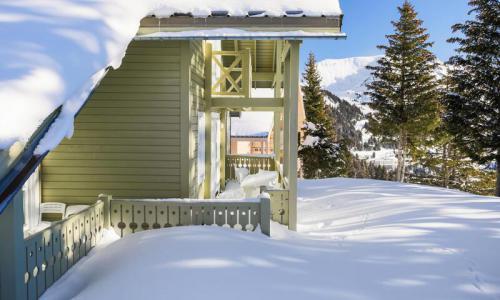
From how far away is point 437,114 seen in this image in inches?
925

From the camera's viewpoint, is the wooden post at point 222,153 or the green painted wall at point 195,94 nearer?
the green painted wall at point 195,94

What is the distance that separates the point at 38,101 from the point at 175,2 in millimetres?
4318

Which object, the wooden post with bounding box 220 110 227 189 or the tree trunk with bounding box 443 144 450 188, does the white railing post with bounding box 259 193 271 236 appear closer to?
the wooden post with bounding box 220 110 227 189

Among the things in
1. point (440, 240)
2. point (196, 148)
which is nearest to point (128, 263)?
point (196, 148)

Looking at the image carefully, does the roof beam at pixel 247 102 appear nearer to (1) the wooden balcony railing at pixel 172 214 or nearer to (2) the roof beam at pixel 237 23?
(2) the roof beam at pixel 237 23

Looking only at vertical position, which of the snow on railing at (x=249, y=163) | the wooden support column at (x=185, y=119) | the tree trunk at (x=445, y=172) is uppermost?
the wooden support column at (x=185, y=119)

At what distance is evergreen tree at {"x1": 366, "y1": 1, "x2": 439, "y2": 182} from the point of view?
928 inches

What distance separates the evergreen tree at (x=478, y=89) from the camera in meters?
17.8

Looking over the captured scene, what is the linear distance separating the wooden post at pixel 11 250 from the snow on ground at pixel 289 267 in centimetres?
66

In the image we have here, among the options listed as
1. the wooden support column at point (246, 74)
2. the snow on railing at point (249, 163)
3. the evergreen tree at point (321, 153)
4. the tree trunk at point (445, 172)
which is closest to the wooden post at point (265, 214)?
the wooden support column at point (246, 74)

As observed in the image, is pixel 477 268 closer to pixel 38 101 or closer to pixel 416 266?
pixel 416 266

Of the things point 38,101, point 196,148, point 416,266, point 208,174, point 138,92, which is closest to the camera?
point 38,101

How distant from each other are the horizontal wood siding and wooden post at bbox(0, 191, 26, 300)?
3.71 meters

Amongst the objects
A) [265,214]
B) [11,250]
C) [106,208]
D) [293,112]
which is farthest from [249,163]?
[11,250]
